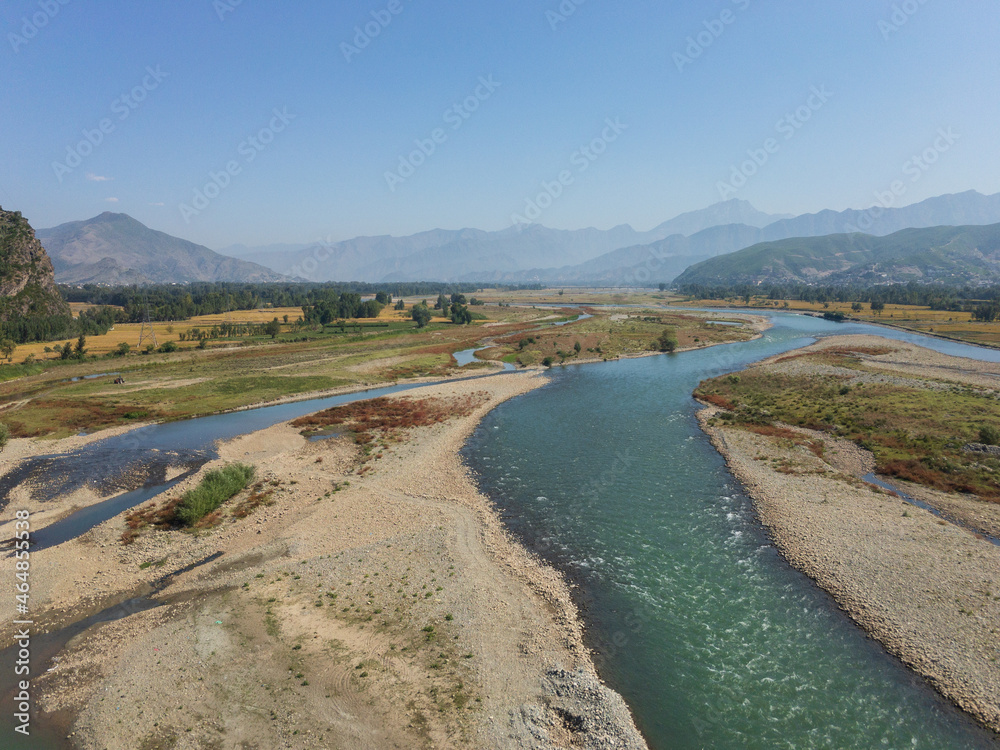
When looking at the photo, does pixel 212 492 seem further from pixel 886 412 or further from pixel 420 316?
pixel 420 316

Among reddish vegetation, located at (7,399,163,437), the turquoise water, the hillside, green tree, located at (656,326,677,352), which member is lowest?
the turquoise water

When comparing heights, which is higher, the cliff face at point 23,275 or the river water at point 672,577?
the cliff face at point 23,275

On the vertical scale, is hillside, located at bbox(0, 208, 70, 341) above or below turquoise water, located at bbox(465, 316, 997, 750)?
above

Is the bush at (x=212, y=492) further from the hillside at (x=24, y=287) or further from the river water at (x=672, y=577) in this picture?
the hillside at (x=24, y=287)

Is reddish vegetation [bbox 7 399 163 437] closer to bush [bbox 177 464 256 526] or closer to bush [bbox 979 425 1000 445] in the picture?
bush [bbox 177 464 256 526]

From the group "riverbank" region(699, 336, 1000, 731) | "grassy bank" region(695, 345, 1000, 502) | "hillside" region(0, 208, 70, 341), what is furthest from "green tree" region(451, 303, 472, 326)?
"riverbank" region(699, 336, 1000, 731)

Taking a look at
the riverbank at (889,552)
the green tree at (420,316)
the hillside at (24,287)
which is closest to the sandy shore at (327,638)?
the riverbank at (889,552)
